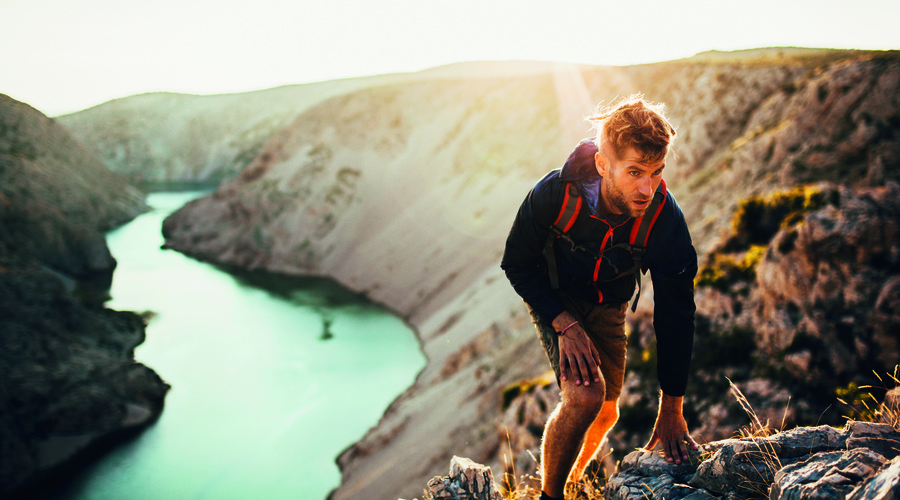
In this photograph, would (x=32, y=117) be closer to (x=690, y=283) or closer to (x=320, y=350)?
(x=320, y=350)

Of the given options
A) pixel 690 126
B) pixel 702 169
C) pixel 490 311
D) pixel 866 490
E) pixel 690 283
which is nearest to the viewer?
pixel 866 490

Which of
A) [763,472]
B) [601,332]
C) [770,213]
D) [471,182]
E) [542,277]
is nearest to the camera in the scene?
[763,472]

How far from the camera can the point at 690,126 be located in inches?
980

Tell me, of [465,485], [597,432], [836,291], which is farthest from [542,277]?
[836,291]

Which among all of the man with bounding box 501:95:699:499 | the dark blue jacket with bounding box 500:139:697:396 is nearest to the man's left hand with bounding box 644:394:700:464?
the man with bounding box 501:95:699:499

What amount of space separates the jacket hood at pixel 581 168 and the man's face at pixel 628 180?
0.42 feet

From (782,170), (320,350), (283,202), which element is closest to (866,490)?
(782,170)

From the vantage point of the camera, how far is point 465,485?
158 inches

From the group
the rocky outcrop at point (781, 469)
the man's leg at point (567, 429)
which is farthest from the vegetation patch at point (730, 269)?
the man's leg at point (567, 429)

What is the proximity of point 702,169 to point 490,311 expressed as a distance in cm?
1601

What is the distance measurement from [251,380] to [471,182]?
3056 centimetres

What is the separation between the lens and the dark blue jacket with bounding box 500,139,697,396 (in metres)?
3.03

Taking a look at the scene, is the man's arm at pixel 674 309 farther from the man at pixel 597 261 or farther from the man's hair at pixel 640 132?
the man's hair at pixel 640 132

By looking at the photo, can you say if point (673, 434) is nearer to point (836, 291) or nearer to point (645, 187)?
point (645, 187)
